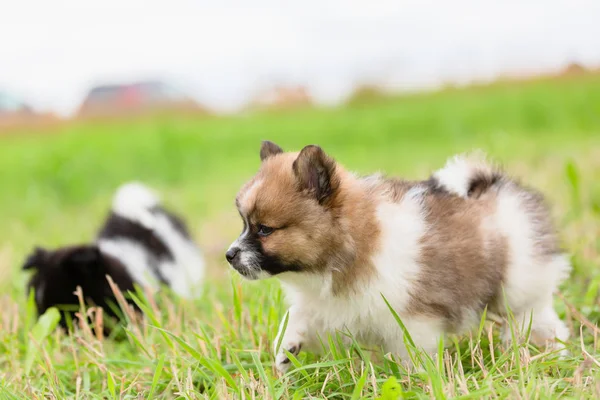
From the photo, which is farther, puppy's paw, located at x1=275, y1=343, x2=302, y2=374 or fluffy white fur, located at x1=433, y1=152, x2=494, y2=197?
fluffy white fur, located at x1=433, y1=152, x2=494, y2=197

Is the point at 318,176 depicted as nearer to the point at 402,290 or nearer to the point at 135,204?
the point at 402,290

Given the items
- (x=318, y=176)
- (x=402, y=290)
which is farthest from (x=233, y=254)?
(x=402, y=290)

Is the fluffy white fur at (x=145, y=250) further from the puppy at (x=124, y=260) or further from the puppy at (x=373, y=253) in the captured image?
the puppy at (x=373, y=253)

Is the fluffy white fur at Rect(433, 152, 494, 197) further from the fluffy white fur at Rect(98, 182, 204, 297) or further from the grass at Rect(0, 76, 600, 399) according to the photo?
the fluffy white fur at Rect(98, 182, 204, 297)

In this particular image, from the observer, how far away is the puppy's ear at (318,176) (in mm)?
3156

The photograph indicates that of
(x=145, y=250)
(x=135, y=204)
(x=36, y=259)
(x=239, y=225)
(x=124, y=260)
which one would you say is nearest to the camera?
(x=36, y=259)

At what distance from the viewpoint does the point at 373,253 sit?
3.16 metres

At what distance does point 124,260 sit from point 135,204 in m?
0.97

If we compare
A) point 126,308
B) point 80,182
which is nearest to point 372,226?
point 126,308

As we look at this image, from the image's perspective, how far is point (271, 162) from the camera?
133 inches

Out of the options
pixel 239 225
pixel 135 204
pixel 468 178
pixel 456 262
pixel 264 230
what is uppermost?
pixel 468 178

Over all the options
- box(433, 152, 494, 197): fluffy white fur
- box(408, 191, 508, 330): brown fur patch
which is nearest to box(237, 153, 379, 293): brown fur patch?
box(408, 191, 508, 330): brown fur patch

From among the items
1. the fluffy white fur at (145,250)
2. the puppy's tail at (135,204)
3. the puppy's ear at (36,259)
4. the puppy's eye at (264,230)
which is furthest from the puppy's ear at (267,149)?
the puppy's tail at (135,204)

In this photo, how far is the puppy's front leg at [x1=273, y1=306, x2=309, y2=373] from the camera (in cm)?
331
